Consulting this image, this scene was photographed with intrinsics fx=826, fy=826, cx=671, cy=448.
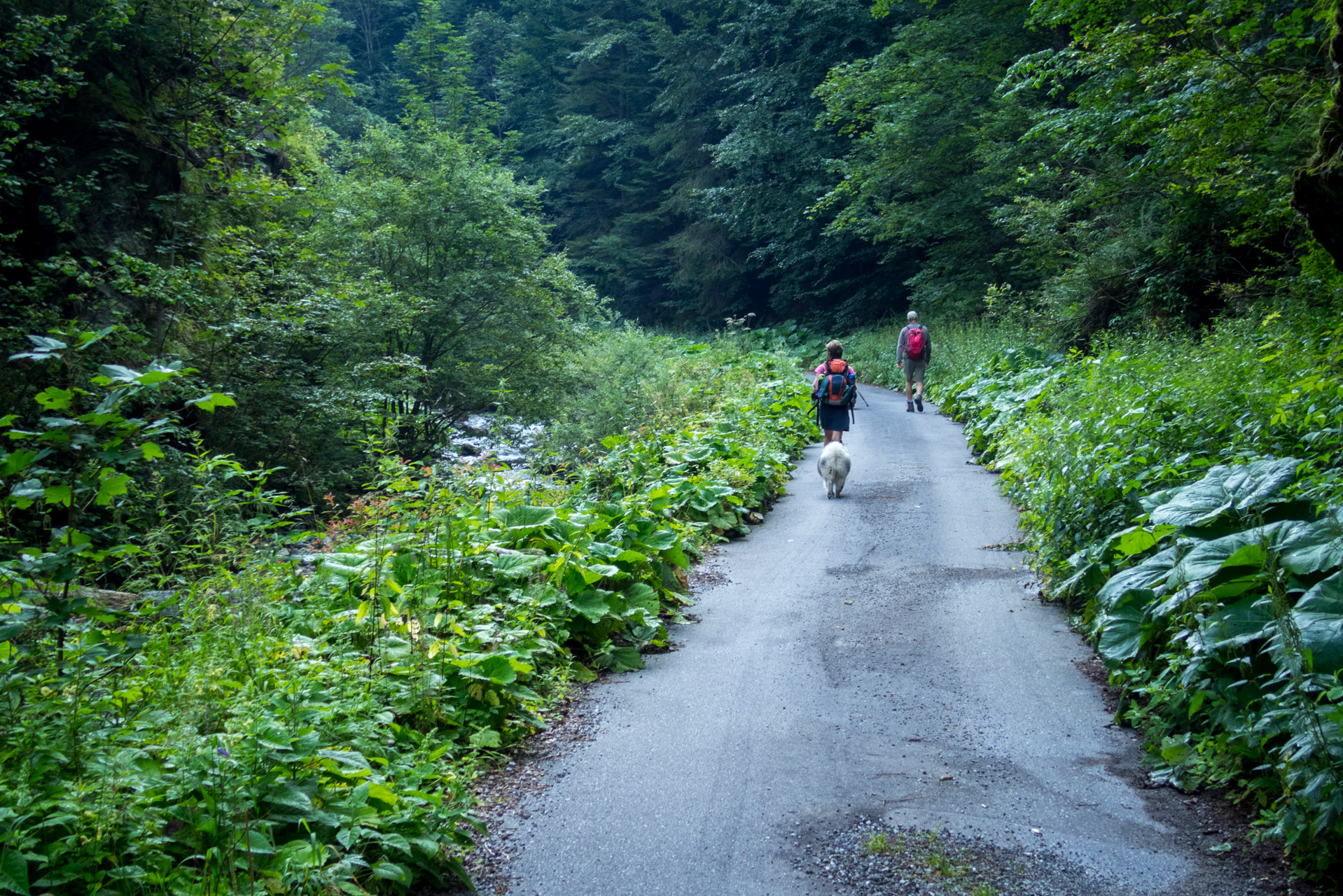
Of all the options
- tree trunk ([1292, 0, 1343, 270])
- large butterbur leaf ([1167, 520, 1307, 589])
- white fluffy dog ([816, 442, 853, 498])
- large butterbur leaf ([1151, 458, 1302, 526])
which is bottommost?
white fluffy dog ([816, 442, 853, 498])

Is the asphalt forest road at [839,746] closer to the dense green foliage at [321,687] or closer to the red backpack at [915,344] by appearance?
the dense green foliage at [321,687]

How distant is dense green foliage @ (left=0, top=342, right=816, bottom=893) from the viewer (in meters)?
2.71

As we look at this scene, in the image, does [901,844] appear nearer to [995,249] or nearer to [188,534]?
[188,534]

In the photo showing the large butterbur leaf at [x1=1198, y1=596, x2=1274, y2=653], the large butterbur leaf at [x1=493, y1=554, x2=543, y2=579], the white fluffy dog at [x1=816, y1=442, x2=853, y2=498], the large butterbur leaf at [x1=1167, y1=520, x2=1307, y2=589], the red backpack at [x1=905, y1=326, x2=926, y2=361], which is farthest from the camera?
the red backpack at [x1=905, y1=326, x2=926, y2=361]

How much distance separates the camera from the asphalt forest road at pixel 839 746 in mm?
3422

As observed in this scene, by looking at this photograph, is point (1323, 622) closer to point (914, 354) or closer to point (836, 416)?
point (836, 416)

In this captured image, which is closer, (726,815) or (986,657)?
(726,815)

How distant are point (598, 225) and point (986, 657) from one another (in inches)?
1718

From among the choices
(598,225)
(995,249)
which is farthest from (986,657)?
(598,225)

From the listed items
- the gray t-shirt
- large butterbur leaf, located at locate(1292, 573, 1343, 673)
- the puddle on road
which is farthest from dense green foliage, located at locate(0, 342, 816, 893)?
the gray t-shirt

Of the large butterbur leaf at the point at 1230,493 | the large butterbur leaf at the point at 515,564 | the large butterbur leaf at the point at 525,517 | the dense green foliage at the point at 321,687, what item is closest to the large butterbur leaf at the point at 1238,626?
the large butterbur leaf at the point at 1230,493

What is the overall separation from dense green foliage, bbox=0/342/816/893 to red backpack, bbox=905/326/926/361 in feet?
37.3

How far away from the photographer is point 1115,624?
4.62 metres

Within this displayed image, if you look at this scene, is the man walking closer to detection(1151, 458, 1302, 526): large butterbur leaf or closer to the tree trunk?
the tree trunk
